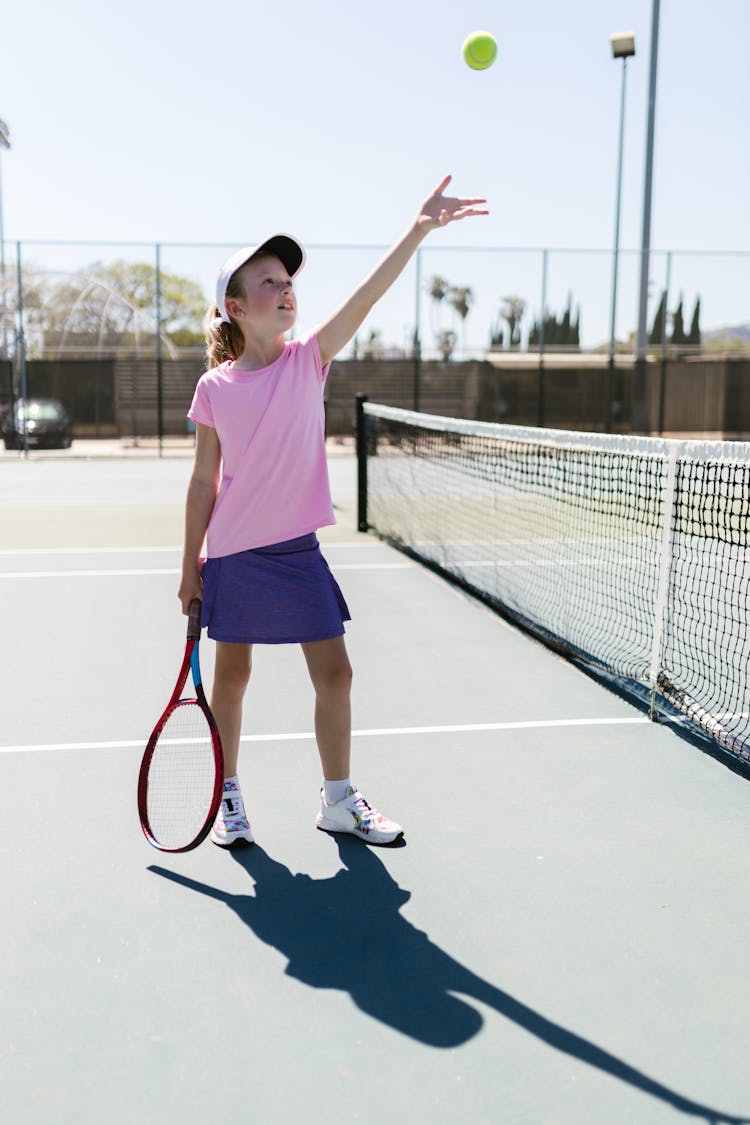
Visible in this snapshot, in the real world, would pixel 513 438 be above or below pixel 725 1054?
above

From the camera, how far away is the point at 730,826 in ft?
10.5

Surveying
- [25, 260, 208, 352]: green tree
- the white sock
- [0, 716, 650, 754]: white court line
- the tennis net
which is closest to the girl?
the white sock

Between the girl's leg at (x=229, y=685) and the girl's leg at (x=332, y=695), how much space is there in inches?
6.9

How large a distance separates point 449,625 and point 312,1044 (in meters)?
3.92

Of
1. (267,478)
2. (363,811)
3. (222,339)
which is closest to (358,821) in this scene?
(363,811)

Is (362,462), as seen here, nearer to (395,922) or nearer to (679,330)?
(395,922)

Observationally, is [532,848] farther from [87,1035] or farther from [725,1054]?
[87,1035]

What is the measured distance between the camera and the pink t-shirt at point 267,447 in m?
2.81

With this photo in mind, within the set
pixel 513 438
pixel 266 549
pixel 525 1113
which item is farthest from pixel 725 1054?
pixel 513 438

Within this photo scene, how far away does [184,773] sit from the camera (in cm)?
360

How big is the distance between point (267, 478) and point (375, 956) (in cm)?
120

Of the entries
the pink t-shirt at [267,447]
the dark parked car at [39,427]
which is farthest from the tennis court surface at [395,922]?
the dark parked car at [39,427]

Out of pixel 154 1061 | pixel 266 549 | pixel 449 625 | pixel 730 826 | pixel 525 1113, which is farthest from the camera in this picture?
pixel 449 625

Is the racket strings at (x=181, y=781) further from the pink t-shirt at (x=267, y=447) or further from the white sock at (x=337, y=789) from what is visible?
the pink t-shirt at (x=267, y=447)
